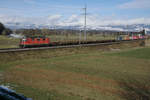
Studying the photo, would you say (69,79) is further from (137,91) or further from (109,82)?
(137,91)

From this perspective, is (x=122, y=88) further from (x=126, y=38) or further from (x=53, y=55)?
(x=126, y=38)

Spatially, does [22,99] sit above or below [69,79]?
above

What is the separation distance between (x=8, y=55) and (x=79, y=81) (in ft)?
52.1

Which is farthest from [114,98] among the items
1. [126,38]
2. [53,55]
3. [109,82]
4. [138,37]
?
[138,37]

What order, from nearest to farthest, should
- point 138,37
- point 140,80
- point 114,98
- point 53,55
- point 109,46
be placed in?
point 114,98
point 140,80
point 53,55
point 109,46
point 138,37

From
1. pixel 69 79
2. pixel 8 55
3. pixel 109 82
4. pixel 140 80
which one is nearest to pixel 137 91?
pixel 109 82

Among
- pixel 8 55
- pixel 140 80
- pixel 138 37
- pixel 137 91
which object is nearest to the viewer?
pixel 137 91

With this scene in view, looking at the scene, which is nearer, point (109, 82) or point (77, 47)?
point (109, 82)

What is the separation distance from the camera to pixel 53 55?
37.4m

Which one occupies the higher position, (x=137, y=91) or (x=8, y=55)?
(x=8, y=55)

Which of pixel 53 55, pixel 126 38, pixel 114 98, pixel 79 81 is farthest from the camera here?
pixel 126 38

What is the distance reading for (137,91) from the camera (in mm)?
15391

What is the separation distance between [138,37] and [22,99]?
295 ft

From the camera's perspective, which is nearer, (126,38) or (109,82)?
(109,82)
